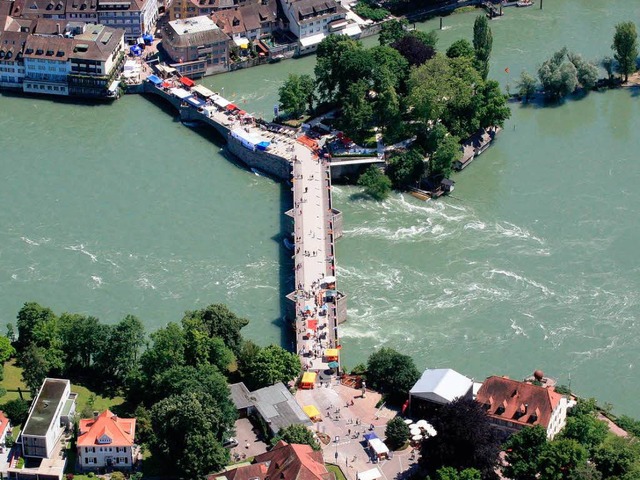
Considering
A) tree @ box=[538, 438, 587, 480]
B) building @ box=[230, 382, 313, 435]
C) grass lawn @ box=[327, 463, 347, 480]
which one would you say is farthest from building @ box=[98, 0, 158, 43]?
tree @ box=[538, 438, 587, 480]

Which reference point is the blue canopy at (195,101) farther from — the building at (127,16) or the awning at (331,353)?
the awning at (331,353)

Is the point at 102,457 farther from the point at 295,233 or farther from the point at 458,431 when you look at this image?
the point at 295,233

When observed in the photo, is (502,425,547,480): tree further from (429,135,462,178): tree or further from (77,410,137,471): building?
(429,135,462,178): tree

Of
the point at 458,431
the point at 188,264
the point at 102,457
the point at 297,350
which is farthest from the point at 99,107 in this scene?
the point at 458,431

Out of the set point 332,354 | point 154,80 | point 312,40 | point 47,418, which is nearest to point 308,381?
point 332,354

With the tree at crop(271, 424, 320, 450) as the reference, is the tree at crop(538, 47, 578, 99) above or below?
above

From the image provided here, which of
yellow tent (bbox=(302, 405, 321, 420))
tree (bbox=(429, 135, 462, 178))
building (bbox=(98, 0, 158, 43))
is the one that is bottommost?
yellow tent (bbox=(302, 405, 321, 420))

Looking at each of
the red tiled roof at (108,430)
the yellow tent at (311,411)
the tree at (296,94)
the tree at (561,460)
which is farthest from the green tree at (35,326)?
the tree at (296,94)
